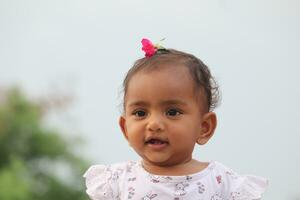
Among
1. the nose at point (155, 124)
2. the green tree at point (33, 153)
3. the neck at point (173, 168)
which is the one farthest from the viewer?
the green tree at point (33, 153)

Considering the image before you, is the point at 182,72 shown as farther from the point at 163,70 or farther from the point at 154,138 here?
the point at 154,138

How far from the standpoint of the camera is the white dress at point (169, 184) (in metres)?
2.07

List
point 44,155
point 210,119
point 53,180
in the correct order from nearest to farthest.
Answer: point 210,119 → point 53,180 → point 44,155

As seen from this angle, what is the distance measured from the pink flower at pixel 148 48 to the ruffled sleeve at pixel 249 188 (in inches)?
18.9

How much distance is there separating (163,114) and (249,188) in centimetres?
37

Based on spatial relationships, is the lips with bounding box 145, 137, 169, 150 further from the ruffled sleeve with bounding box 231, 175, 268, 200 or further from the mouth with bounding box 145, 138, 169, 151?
the ruffled sleeve with bounding box 231, 175, 268, 200

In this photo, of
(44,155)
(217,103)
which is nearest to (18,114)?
(44,155)

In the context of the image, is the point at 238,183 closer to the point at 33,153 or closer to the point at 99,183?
the point at 99,183

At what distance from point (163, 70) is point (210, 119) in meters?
0.23

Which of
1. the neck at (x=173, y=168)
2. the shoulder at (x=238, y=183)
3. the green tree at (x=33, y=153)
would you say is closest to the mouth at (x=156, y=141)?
the neck at (x=173, y=168)

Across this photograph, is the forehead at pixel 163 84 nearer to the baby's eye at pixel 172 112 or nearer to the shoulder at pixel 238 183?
the baby's eye at pixel 172 112

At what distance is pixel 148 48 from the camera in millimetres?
2174

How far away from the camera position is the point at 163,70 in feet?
6.80

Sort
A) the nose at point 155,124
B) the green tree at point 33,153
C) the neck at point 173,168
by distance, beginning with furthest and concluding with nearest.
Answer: the green tree at point 33,153, the neck at point 173,168, the nose at point 155,124
